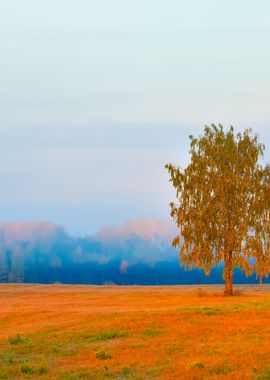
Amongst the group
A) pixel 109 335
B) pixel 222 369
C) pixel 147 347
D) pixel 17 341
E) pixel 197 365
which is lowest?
pixel 222 369

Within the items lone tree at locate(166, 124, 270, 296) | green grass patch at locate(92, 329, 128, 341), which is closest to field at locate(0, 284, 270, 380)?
green grass patch at locate(92, 329, 128, 341)

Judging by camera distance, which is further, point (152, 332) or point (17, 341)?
point (152, 332)

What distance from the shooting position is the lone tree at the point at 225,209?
218ft

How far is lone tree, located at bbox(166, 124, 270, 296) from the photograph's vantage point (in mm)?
66438

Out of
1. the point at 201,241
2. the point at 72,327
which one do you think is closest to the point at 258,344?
the point at 72,327

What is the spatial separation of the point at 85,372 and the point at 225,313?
1638cm

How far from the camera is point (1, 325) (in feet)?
153

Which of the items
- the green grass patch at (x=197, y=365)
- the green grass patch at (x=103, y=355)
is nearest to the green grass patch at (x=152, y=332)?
the green grass patch at (x=103, y=355)

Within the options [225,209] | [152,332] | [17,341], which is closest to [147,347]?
[152,332]

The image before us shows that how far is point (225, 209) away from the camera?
66.6m

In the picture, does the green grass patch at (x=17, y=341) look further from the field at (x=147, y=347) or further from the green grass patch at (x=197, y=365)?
the green grass patch at (x=197, y=365)

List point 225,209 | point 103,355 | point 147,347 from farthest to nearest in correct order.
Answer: point 225,209 → point 147,347 → point 103,355

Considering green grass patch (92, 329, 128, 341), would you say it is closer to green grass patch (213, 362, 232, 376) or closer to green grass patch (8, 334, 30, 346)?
green grass patch (8, 334, 30, 346)

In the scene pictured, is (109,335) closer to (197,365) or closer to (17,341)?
(17,341)
